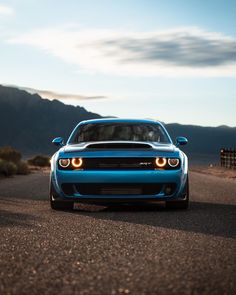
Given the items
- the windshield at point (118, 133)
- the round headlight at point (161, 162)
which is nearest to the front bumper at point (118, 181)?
the round headlight at point (161, 162)

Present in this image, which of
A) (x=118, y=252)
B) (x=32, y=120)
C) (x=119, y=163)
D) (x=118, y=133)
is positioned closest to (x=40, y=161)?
(x=118, y=133)

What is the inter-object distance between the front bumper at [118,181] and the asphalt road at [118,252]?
24 cm

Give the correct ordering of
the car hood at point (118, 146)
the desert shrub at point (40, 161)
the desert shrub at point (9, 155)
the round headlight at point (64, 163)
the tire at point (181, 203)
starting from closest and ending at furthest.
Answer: the round headlight at point (64, 163), the car hood at point (118, 146), the tire at point (181, 203), the desert shrub at point (9, 155), the desert shrub at point (40, 161)

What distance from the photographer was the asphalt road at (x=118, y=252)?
463cm

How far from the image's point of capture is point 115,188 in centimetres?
1007

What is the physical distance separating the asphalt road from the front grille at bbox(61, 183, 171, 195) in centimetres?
32

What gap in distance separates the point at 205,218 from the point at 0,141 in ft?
536

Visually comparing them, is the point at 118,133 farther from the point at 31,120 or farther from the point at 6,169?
the point at 31,120

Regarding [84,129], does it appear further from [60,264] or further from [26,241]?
[60,264]

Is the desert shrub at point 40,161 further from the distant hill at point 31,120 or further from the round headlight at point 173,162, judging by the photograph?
the distant hill at point 31,120

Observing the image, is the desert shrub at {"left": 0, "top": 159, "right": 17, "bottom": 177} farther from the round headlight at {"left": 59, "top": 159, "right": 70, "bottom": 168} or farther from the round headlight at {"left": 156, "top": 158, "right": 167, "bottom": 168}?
the round headlight at {"left": 156, "top": 158, "right": 167, "bottom": 168}

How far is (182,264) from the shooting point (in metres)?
5.46

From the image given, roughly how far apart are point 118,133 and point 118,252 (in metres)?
5.55

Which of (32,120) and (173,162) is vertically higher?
(173,162)
